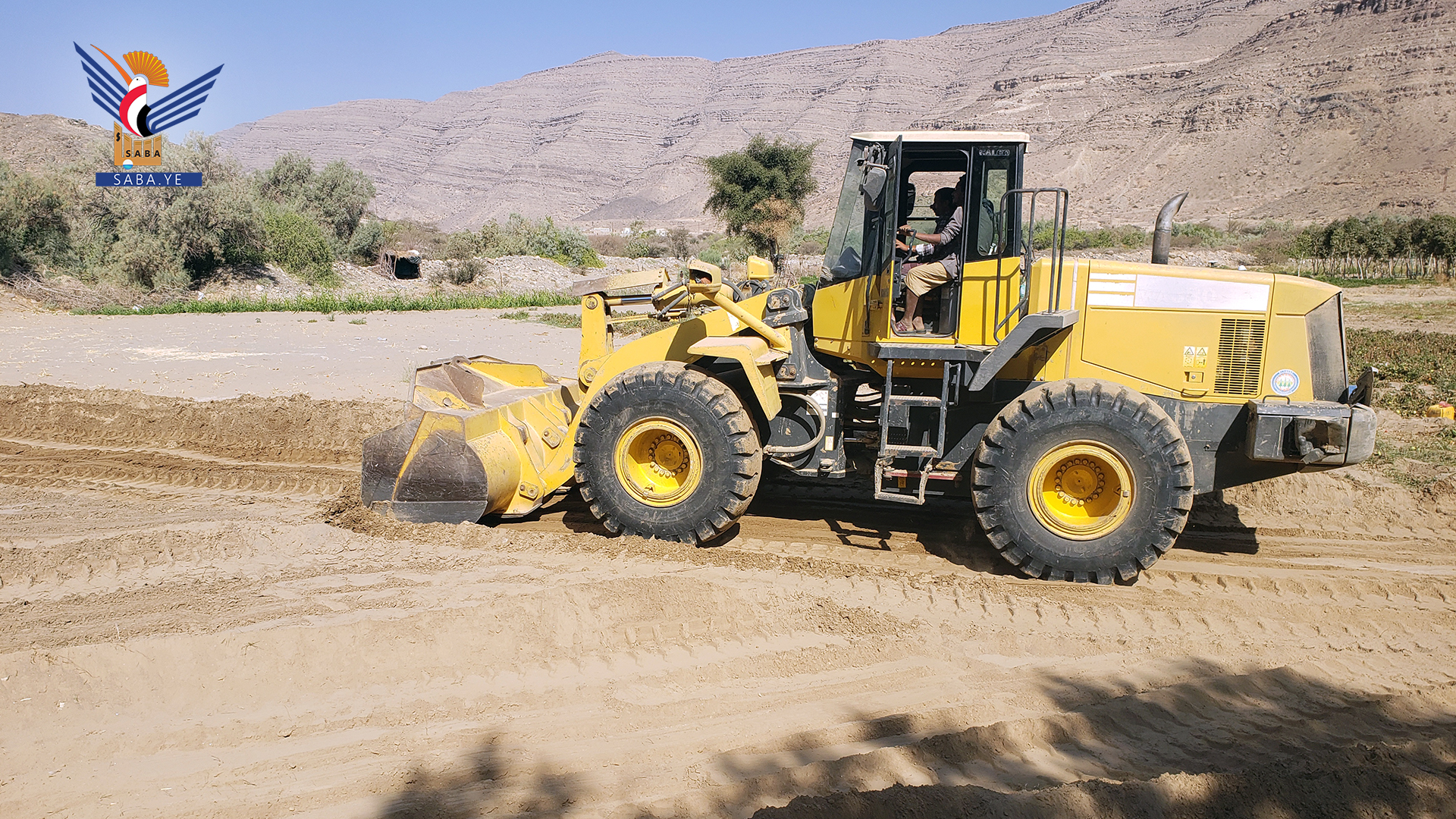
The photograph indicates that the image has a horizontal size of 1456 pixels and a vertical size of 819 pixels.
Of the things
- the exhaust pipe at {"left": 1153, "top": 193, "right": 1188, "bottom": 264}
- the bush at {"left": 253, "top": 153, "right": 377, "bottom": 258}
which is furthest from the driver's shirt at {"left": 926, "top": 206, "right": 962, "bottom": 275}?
the bush at {"left": 253, "top": 153, "right": 377, "bottom": 258}

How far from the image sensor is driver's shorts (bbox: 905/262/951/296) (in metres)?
5.95

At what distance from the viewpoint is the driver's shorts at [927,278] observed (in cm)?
595

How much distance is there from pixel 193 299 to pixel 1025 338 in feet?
87.1

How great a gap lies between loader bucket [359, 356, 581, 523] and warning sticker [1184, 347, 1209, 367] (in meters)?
4.38

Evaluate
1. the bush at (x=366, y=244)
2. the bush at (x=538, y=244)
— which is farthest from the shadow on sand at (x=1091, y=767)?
the bush at (x=366, y=244)

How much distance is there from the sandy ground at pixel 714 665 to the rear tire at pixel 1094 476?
0.76 ft

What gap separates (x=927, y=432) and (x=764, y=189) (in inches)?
1261

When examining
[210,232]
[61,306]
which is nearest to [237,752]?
[61,306]

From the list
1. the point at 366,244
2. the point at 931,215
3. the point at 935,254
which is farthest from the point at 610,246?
the point at 935,254

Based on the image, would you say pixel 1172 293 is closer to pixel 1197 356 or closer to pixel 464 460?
pixel 1197 356

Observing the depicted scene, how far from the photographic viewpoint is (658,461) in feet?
21.4

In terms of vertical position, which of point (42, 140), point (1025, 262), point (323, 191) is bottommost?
point (1025, 262)

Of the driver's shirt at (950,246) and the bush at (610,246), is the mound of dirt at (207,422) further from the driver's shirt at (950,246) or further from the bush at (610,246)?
the bush at (610,246)

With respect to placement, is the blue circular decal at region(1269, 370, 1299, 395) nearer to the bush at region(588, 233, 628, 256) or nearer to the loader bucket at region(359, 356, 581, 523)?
the loader bucket at region(359, 356, 581, 523)
